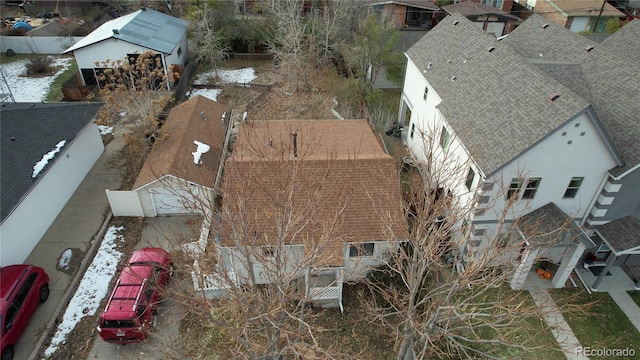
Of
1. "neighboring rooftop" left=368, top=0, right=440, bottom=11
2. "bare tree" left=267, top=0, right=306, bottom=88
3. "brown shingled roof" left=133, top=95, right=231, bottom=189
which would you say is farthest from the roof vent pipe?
"neighboring rooftop" left=368, top=0, right=440, bottom=11

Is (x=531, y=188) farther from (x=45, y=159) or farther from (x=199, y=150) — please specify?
(x=45, y=159)

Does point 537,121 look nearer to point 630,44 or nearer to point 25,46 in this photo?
point 630,44

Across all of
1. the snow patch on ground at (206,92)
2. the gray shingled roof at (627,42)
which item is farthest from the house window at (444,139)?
the snow patch on ground at (206,92)

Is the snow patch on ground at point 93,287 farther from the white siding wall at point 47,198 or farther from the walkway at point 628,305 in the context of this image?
the walkway at point 628,305

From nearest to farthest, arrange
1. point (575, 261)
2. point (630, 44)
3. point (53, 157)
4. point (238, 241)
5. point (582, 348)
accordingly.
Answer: point (238, 241) < point (582, 348) < point (575, 261) < point (53, 157) < point (630, 44)

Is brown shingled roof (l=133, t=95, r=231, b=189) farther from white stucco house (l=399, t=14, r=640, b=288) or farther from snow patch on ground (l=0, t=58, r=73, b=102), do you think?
snow patch on ground (l=0, t=58, r=73, b=102)

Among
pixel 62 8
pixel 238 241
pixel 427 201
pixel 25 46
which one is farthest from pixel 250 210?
pixel 62 8
